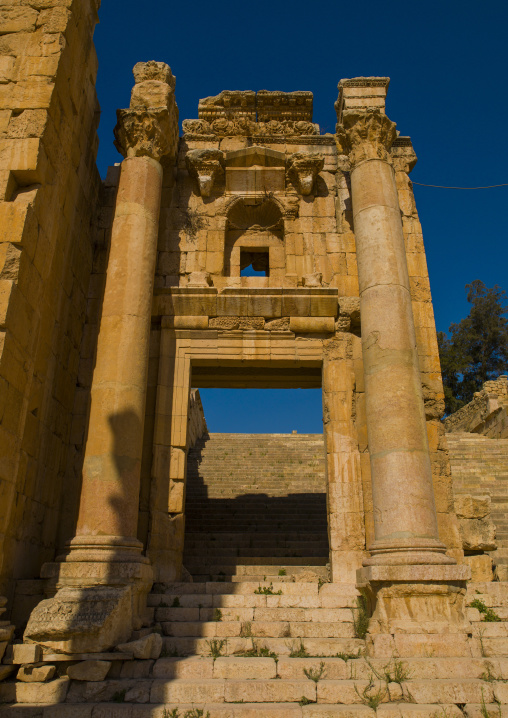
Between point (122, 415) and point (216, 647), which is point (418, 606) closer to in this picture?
point (216, 647)

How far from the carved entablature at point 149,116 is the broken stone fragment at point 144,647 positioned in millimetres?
7516

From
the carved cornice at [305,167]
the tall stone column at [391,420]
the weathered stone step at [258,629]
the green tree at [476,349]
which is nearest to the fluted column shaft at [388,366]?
the tall stone column at [391,420]

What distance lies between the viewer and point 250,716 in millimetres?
4711

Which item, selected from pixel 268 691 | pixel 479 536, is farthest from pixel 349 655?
pixel 479 536

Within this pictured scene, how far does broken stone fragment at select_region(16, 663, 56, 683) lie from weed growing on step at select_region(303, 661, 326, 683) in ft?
8.23

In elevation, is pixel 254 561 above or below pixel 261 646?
above

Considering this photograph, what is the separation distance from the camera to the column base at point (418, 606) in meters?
5.97

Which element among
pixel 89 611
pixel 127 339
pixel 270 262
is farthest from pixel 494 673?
pixel 270 262

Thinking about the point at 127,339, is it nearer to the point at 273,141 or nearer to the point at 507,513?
the point at 273,141

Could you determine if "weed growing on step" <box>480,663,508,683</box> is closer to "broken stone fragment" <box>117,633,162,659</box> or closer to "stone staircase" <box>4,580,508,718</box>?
"stone staircase" <box>4,580,508,718</box>

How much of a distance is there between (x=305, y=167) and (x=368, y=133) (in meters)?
1.43

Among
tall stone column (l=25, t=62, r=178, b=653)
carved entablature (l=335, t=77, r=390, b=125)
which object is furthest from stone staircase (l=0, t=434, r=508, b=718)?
Result: carved entablature (l=335, t=77, r=390, b=125)

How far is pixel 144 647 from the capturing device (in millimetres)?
5574

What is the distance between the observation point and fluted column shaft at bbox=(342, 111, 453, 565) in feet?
22.8
